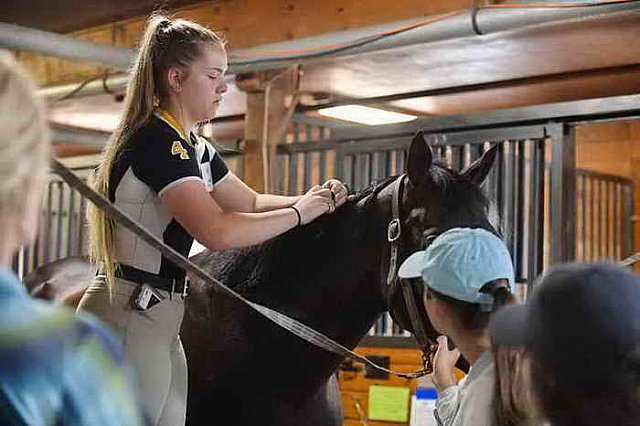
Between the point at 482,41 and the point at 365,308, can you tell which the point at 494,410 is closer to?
the point at 365,308

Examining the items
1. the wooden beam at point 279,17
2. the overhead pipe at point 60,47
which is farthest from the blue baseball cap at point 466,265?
the overhead pipe at point 60,47

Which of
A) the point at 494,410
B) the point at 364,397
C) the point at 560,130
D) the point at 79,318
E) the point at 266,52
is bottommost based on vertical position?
the point at 364,397

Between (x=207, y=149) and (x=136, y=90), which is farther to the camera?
(x=207, y=149)

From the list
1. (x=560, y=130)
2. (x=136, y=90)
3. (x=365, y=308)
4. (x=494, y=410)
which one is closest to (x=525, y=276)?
(x=560, y=130)

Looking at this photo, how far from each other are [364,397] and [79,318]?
11.6 ft

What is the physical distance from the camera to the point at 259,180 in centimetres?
458

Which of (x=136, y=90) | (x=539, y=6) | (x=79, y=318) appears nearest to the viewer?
(x=79, y=318)

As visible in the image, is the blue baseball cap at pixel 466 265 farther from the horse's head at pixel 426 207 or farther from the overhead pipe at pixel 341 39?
the overhead pipe at pixel 341 39

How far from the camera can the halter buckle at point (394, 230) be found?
2.17 meters

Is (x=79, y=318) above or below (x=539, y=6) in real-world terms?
below

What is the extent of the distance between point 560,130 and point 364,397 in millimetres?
1311

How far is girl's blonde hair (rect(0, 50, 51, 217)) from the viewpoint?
73 cm

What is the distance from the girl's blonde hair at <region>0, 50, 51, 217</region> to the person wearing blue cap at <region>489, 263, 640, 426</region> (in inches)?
21.5

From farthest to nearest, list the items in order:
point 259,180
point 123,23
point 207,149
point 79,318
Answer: point 123,23 < point 259,180 < point 207,149 < point 79,318
